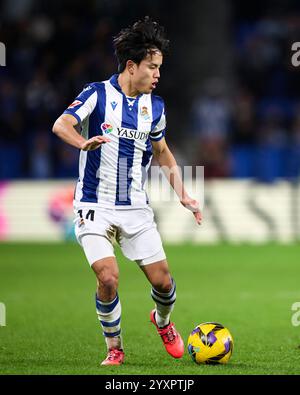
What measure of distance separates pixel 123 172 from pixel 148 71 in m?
0.71

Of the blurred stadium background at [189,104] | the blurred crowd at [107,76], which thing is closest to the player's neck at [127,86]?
the blurred stadium background at [189,104]

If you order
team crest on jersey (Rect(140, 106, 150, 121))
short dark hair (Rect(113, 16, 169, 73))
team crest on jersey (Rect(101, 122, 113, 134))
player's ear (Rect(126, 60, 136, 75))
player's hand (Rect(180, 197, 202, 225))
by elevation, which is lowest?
player's hand (Rect(180, 197, 202, 225))

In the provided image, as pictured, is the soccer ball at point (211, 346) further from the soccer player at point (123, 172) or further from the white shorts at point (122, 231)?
the white shorts at point (122, 231)

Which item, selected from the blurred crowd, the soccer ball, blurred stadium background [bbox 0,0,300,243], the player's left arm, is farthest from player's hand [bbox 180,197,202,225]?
the blurred crowd

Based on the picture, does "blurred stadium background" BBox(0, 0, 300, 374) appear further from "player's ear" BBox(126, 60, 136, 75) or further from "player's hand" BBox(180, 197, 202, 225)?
"player's ear" BBox(126, 60, 136, 75)

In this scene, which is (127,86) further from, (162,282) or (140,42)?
(162,282)

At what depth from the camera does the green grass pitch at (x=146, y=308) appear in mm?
6488

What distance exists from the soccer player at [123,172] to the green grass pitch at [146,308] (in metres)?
0.45

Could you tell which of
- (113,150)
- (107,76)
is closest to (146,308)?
(113,150)

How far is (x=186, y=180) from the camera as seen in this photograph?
1641cm

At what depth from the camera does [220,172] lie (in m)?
17.3

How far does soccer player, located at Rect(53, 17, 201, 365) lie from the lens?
6.51 metres

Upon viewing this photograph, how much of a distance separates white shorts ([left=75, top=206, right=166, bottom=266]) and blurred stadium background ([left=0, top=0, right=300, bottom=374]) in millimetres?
742

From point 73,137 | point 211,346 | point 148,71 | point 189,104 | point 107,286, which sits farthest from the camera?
point 189,104
